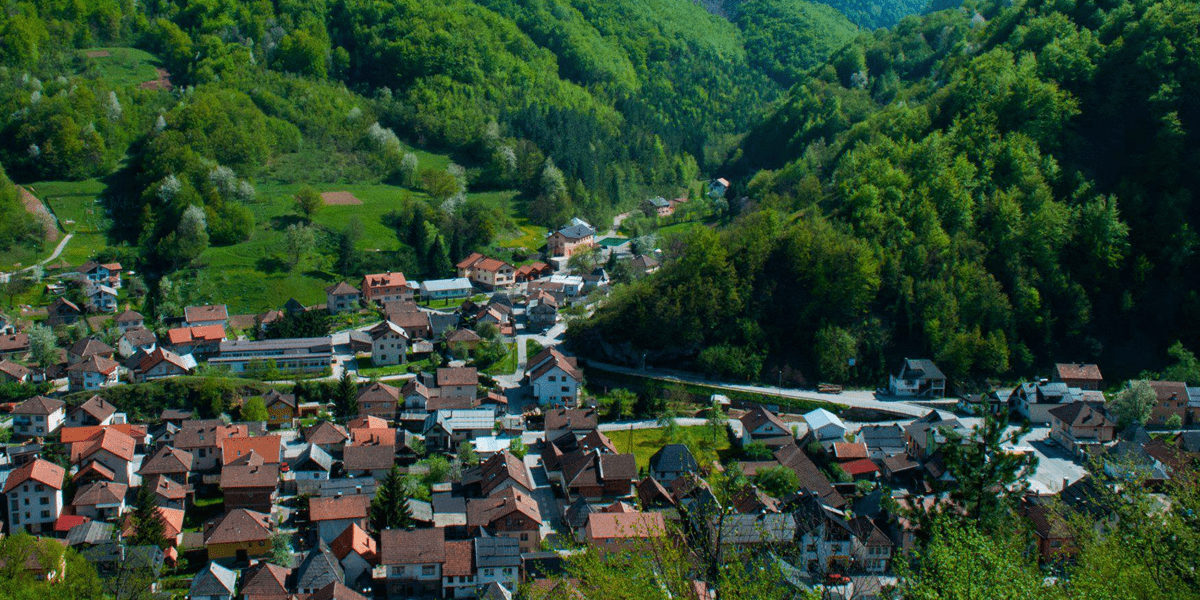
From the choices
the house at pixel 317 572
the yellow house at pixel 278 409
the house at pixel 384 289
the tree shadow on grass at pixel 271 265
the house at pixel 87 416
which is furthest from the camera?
the tree shadow on grass at pixel 271 265

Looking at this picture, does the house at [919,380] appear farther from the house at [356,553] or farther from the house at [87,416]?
the house at [87,416]

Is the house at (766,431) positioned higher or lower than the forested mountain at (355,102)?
higher

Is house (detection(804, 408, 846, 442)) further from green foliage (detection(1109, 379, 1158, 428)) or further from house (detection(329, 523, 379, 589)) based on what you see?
house (detection(329, 523, 379, 589))

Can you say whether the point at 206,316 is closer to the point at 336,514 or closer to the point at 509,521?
the point at 336,514

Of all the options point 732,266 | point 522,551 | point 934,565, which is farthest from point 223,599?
point 732,266

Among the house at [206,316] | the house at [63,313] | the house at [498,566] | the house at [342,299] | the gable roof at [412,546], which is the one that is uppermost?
the house at [498,566]

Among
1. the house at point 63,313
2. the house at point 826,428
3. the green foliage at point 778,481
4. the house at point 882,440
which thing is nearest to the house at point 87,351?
the house at point 63,313

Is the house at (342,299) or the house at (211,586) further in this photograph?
the house at (342,299)

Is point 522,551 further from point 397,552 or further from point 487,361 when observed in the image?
point 487,361
